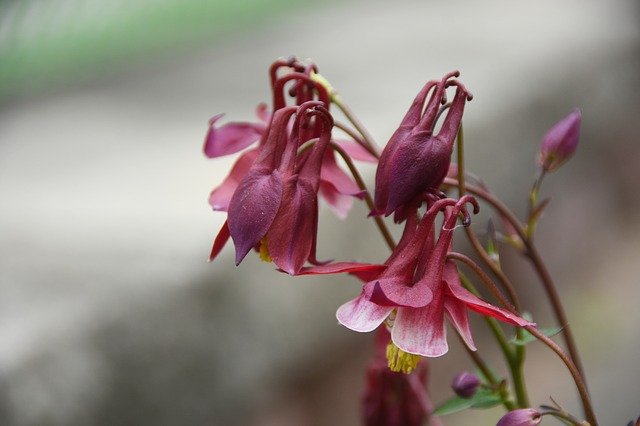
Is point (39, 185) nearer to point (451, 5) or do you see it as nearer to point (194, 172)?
point (194, 172)

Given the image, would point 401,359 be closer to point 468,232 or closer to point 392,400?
point 468,232

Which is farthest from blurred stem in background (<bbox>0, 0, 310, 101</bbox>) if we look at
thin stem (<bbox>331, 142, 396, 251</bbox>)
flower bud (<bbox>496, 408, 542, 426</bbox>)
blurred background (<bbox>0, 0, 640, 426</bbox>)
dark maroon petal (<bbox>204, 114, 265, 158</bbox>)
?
flower bud (<bbox>496, 408, 542, 426</bbox>)

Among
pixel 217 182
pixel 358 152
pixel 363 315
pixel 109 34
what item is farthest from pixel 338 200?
pixel 109 34

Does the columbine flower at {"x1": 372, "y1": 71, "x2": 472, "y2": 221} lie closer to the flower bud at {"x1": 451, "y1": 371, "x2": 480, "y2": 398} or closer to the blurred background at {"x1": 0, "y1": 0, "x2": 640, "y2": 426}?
the flower bud at {"x1": 451, "y1": 371, "x2": 480, "y2": 398}

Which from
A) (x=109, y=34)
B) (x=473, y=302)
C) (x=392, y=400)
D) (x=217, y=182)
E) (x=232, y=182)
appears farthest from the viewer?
(x=109, y=34)

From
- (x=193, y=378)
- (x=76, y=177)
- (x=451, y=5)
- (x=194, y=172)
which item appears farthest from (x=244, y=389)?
(x=451, y=5)

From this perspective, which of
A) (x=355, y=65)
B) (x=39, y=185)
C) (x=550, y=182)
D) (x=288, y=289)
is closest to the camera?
(x=288, y=289)

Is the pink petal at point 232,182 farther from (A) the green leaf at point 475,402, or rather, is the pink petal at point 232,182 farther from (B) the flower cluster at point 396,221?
(A) the green leaf at point 475,402
